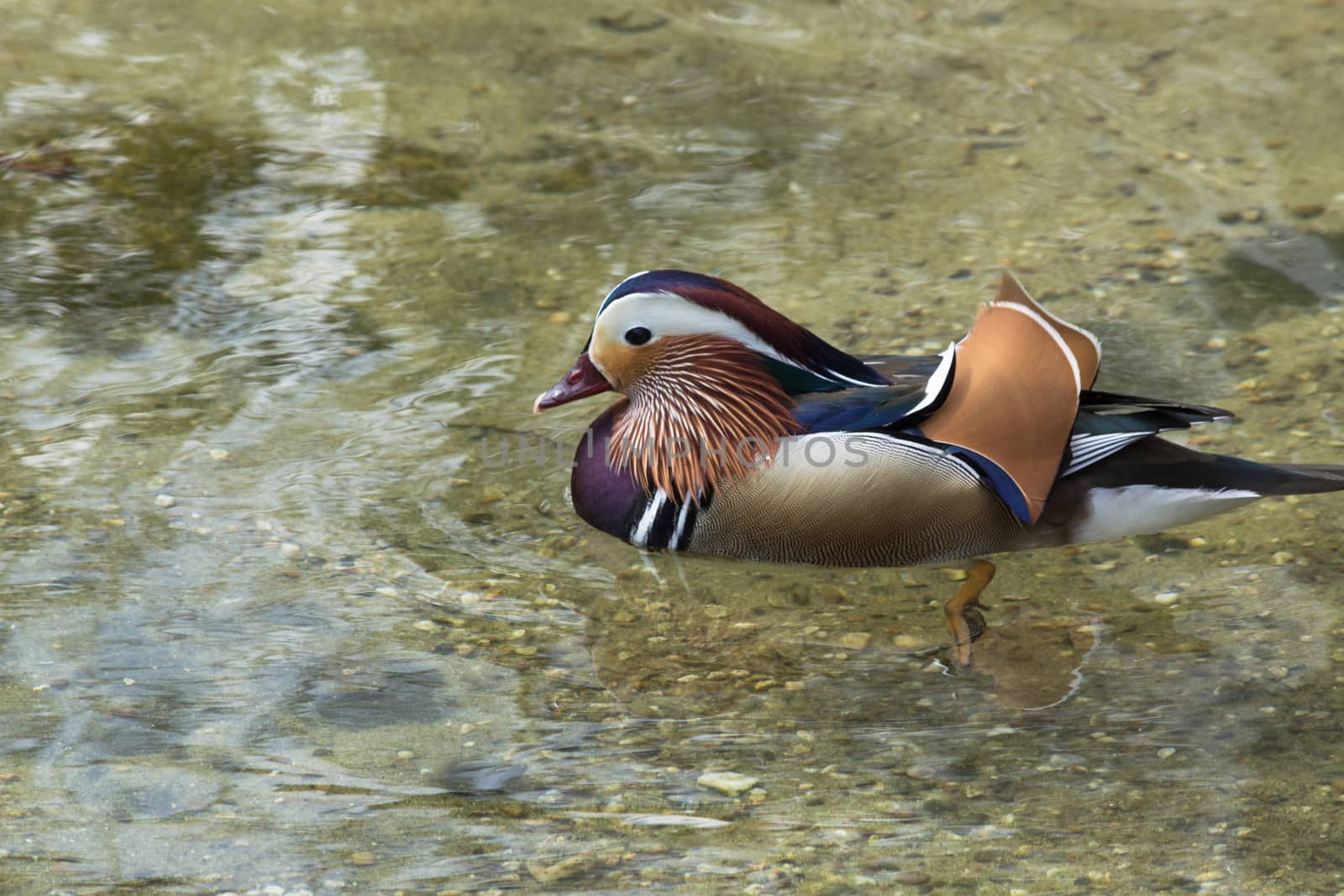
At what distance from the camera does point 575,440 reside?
201 inches

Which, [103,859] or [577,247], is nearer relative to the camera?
[103,859]

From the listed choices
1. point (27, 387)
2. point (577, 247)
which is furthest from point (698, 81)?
point (27, 387)

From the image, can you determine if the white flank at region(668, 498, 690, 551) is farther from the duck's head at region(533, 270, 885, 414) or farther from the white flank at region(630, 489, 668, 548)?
the duck's head at region(533, 270, 885, 414)

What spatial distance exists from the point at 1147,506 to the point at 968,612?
2.04 ft

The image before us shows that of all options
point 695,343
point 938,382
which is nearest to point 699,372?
point 695,343

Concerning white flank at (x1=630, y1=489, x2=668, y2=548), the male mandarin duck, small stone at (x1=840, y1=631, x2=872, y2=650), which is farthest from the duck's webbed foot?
white flank at (x1=630, y1=489, x2=668, y2=548)

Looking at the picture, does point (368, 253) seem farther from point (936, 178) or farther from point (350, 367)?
point (936, 178)

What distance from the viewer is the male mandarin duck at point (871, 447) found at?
411 cm

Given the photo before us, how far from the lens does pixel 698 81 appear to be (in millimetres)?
7555

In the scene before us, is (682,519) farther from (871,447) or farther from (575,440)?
(575,440)

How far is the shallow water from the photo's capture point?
337 cm

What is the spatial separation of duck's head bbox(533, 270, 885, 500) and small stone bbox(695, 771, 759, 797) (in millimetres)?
1113

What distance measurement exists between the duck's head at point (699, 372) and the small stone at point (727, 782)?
1113 millimetres

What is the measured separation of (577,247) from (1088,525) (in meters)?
2.62
